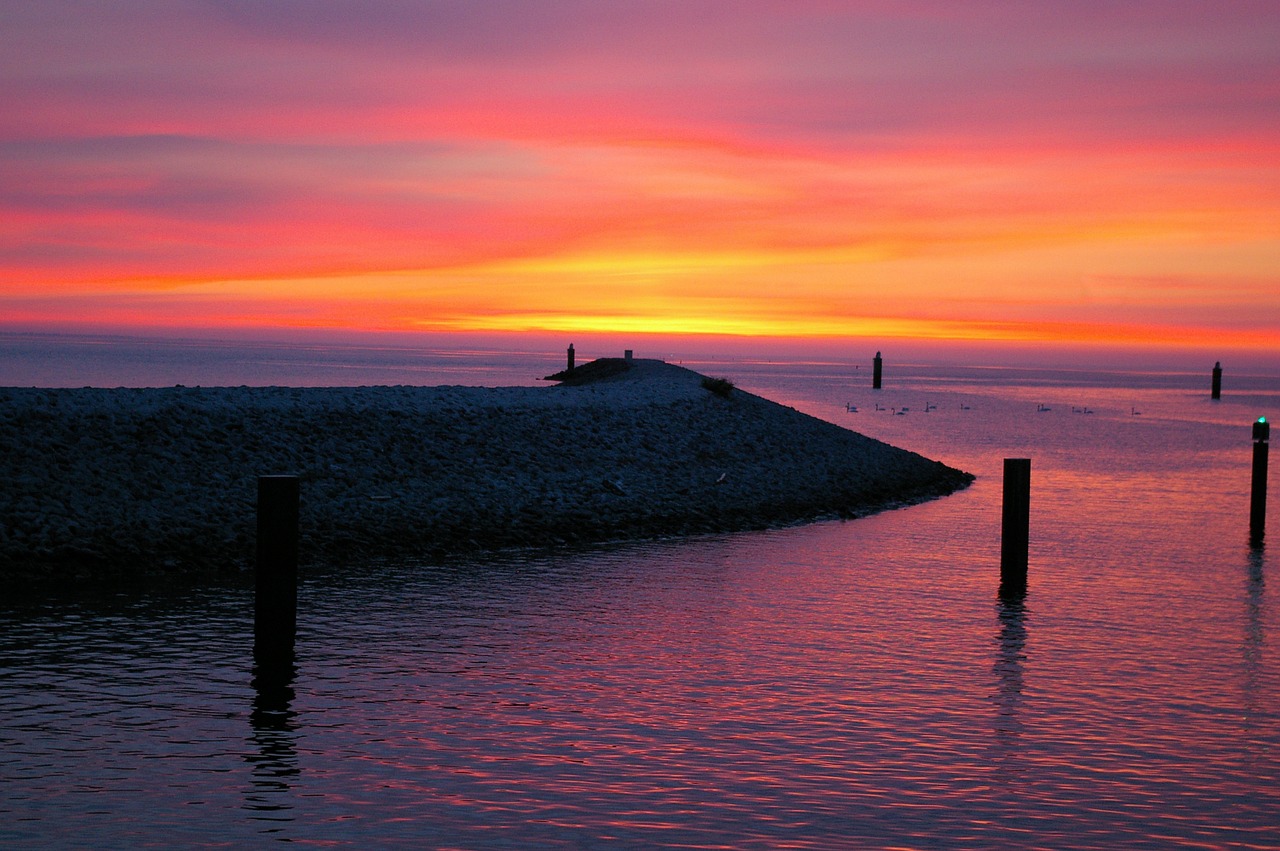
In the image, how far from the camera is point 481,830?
1029 cm

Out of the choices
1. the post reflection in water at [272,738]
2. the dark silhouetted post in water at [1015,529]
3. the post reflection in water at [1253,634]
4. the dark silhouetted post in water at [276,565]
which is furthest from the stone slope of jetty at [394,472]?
the post reflection in water at [1253,634]

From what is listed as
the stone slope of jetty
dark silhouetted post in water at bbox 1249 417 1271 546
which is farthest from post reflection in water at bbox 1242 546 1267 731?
the stone slope of jetty

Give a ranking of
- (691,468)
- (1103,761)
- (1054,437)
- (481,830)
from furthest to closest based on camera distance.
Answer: (1054,437)
(691,468)
(1103,761)
(481,830)

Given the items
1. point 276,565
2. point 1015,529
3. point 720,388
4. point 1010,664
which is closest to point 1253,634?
point 1015,529

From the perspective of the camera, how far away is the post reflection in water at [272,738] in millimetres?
10883

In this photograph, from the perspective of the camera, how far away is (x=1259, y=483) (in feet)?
97.3

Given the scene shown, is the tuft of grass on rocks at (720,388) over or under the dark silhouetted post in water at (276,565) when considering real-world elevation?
over

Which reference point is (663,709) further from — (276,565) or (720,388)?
(720,388)

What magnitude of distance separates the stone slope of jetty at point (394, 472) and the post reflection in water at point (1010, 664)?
32.0ft

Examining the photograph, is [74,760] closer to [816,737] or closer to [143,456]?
[816,737]

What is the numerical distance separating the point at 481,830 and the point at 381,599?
1043 cm

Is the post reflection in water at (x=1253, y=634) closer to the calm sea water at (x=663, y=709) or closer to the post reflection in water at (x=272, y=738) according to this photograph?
the calm sea water at (x=663, y=709)

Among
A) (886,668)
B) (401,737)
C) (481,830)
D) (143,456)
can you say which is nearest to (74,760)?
(401,737)

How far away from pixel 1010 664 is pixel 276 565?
9.88 meters
